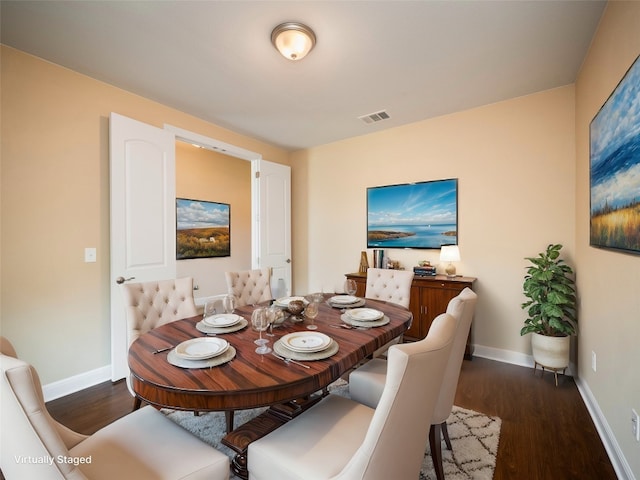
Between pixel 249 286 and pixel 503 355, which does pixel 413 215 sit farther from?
pixel 249 286

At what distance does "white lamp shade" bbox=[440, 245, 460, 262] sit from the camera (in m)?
3.14

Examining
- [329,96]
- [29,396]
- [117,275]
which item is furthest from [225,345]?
[329,96]

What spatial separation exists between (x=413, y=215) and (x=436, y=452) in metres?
2.66

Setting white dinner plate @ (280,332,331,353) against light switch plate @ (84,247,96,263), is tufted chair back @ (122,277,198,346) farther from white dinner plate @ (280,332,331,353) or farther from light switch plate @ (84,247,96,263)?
white dinner plate @ (280,332,331,353)

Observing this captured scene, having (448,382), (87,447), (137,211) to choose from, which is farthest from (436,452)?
(137,211)

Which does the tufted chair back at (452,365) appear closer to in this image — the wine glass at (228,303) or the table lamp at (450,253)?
the wine glass at (228,303)

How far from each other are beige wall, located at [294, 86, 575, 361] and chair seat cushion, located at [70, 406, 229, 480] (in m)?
3.04

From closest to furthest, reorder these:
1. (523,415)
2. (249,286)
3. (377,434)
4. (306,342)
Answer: (377,434), (306,342), (523,415), (249,286)

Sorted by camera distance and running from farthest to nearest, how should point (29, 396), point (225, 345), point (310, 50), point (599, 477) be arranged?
point (310, 50) < point (599, 477) < point (225, 345) < point (29, 396)

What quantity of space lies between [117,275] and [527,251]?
3.99 metres

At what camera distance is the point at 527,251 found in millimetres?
2979

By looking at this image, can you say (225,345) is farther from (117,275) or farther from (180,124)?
(180,124)

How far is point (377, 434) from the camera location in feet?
→ 2.96

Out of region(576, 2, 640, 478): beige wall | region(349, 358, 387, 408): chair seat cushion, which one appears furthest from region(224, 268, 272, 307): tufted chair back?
region(576, 2, 640, 478): beige wall
